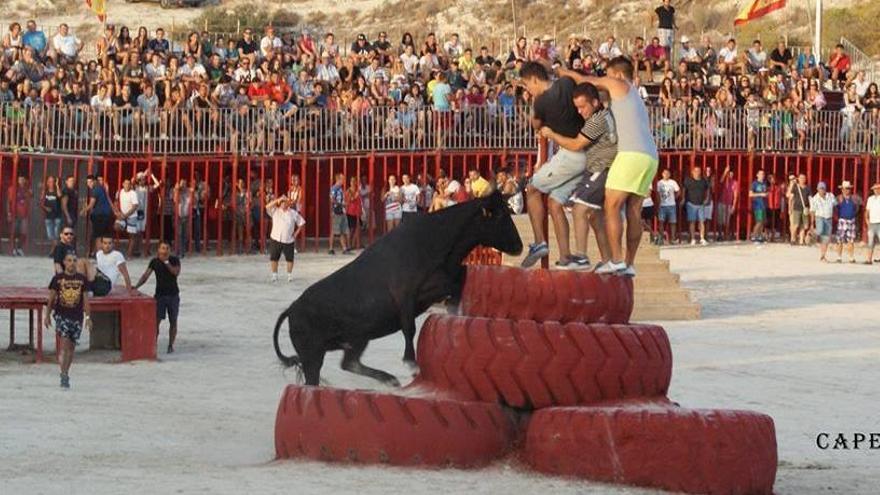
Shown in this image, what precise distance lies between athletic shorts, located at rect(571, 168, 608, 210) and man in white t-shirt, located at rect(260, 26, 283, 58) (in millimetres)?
25318

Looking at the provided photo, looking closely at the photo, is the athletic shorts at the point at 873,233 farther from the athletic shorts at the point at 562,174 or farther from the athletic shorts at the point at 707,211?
the athletic shorts at the point at 562,174

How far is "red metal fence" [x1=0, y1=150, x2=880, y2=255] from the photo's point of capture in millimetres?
38812

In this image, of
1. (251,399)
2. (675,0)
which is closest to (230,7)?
(675,0)

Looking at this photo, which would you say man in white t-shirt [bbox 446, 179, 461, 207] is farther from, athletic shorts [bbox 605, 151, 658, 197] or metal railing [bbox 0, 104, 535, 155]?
athletic shorts [bbox 605, 151, 658, 197]

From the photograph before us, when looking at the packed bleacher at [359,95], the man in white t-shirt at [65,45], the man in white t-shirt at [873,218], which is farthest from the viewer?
the man in white t-shirt at [65,45]

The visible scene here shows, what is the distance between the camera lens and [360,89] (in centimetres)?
4116

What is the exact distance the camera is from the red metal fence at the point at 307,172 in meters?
38.8

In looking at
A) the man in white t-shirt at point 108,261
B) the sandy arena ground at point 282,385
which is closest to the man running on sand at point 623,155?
the sandy arena ground at point 282,385

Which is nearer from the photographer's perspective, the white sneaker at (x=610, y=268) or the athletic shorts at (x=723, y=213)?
the white sneaker at (x=610, y=268)

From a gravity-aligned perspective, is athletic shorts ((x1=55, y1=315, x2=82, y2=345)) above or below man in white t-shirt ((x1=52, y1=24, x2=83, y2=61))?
below

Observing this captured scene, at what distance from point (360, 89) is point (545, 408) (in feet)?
84.0

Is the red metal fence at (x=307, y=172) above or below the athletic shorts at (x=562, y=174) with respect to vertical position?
below

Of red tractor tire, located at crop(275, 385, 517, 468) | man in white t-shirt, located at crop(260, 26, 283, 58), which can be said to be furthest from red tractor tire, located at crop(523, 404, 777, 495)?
man in white t-shirt, located at crop(260, 26, 283, 58)

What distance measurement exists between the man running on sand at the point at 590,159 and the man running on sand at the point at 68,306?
6947 millimetres
